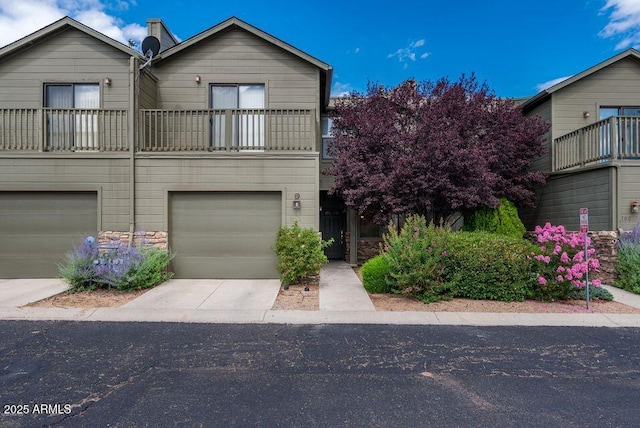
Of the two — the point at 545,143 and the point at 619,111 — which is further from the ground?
the point at 619,111

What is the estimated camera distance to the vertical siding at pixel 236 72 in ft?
32.8

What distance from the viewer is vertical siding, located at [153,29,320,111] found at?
999 cm

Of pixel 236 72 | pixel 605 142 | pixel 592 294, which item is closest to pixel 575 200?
pixel 605 142

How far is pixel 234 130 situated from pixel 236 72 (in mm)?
2393

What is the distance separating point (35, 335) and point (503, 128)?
1142 cm

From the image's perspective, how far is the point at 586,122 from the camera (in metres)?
11.0

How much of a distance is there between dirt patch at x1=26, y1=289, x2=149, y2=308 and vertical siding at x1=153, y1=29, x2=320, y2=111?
5695 mm

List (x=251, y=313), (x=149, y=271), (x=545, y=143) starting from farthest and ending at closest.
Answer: (x=545, y=143) < (x=149, y=271) < (x=251, y=313)

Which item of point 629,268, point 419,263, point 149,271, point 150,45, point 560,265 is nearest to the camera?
point 560,265

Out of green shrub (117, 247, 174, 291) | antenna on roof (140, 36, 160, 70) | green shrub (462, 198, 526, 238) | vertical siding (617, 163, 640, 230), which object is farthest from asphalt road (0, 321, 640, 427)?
antenna on roof (140, 36, 160, 70)

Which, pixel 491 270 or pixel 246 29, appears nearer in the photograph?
pixel 491 270

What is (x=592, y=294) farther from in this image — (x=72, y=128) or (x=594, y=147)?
(x=72, y=128)

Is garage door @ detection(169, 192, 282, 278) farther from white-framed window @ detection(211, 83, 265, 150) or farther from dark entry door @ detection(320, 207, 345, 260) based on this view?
dark entry door @ detection(320, 207, 345, 260)

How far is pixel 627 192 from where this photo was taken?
830 centimetres
